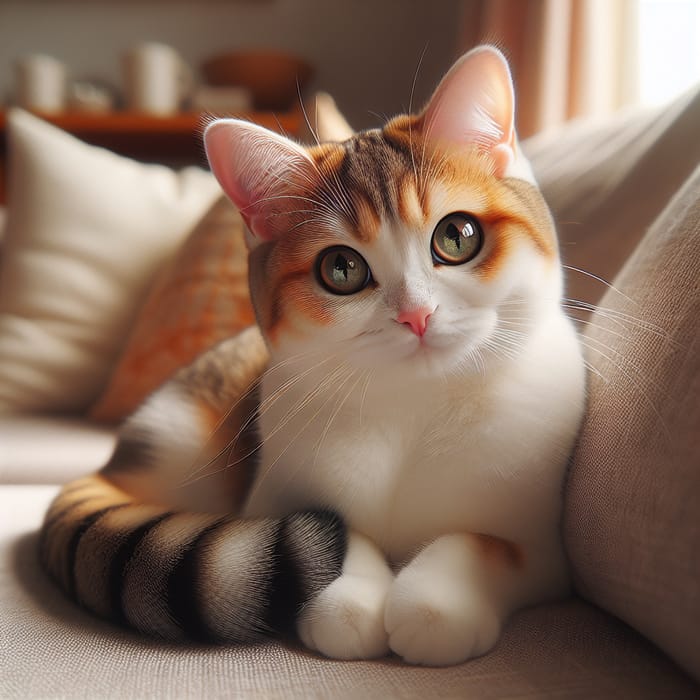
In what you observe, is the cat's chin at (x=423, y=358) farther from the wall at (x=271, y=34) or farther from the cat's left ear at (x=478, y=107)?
the wall at (x=271, y=34)

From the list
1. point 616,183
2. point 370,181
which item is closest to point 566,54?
point 616,183

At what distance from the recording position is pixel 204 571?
679 millimetres

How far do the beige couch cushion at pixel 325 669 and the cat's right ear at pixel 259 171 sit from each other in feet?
1.67

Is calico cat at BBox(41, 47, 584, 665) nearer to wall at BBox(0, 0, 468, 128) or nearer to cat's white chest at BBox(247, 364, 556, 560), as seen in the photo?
cat's white chest at BBox(247, 364, 556, 560)

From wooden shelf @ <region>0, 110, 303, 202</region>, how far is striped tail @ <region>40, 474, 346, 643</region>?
230 centimetres

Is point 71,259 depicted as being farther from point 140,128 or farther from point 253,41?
point 253,41

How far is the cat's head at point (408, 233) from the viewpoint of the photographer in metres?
0.73

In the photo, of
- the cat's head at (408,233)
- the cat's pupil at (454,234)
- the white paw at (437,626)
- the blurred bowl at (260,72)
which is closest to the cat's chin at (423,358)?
the cat's head at (408,233)

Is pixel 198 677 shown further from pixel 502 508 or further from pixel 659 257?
pixel 659 257

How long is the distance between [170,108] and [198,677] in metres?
2.83

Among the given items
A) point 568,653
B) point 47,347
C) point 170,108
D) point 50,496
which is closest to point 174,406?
point 50,496

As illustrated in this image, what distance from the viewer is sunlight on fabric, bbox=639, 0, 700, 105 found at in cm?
177

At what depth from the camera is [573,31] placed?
2.10 metres

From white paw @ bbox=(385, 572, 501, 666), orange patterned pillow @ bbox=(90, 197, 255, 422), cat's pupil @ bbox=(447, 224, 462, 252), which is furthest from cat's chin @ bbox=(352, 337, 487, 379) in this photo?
orange patterned pillow @ bbox=(90, 197, 255, 422)
